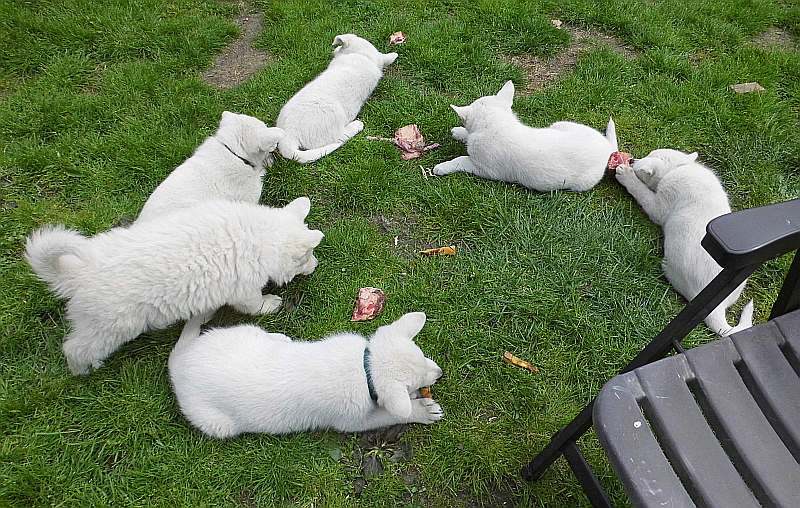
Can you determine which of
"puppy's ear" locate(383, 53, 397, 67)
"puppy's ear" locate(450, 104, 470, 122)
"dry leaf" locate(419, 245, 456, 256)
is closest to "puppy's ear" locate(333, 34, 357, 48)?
"puppy's ear" locate(383, 53, 397, 67)

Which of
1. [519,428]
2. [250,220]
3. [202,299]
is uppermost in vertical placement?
[250,220]

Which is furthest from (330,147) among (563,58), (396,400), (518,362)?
(563,58)

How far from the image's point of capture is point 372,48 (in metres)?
3.84

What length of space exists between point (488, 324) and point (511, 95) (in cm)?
159

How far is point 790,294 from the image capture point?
1797mm

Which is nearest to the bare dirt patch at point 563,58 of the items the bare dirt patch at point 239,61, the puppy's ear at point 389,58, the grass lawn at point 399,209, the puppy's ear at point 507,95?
the grass lawn at point 399,209

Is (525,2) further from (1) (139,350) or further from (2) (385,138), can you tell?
(1) (139,350)

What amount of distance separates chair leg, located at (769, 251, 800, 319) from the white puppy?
1.45m

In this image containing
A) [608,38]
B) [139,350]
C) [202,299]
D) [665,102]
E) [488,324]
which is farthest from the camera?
[608,38]

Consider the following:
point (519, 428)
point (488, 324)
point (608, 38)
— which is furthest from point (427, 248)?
point (608, 38)

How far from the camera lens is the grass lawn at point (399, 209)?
224 cm

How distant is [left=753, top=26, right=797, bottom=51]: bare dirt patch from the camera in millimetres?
4309

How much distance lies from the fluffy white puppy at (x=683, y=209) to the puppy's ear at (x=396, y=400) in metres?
1.57

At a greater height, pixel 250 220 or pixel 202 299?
pixel 250 220
